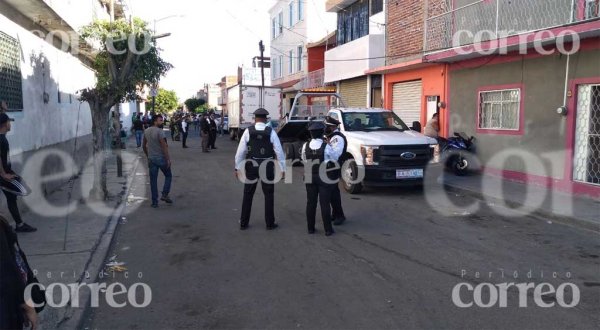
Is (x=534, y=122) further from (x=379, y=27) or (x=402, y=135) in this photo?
(x=379, y=27)

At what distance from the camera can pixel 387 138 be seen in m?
10.5

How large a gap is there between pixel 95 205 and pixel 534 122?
9.59m

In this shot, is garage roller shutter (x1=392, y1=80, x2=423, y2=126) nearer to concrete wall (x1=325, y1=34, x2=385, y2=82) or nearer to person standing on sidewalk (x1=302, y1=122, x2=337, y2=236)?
concrete wall (x1=325, y1=34, x2=385, y2=82)

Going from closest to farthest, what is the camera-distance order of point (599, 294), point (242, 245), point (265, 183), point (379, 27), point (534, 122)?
point (599, 294)
point (242, 245)
point (265, 183)
point (534, 122)
point (379, 27)

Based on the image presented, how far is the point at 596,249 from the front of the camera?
6.67 m

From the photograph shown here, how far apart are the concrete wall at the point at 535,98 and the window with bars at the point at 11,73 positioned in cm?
1071

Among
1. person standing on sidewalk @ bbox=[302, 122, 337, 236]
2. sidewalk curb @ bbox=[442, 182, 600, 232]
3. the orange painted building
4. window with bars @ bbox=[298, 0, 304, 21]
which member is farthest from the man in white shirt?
window with bars @ bbox=[298, 0, 304, 21]

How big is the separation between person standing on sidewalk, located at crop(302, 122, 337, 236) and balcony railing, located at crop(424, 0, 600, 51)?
230 inches

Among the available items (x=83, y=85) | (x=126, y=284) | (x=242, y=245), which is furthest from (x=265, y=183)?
(x=83, y=85)

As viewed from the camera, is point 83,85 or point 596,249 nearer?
point 596,249

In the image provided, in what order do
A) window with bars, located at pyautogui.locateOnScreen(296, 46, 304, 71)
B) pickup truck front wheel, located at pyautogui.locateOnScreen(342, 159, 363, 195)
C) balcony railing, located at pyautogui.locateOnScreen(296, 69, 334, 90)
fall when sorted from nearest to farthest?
1. pickup truck front wheel, located at pyautogui.locateOnScreen(342, 159, 363, 195)
2. balcony railing, located at pyautogui.locateOnScreen(296, 69, 334, 90)
3. window with bars, located at pyautogui.locateOnScreen(296, 46, 304, 71)

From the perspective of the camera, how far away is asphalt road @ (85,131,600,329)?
171 inches

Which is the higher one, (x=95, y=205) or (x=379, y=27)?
(x=379, y=27)

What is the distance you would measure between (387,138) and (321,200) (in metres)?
3.83
